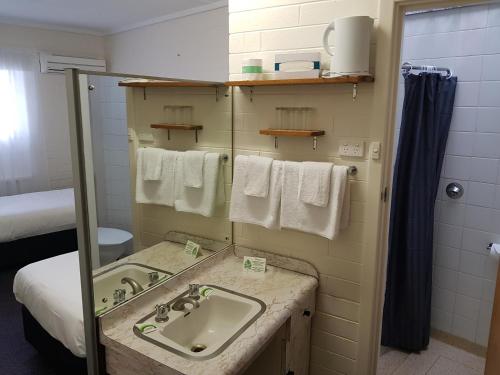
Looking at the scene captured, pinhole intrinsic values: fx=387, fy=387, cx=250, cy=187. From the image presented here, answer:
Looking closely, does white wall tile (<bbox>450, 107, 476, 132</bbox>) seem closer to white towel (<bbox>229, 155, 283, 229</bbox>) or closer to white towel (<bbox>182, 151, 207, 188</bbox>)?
white towel (<bbox>229, 155, 283, 229</bbox>)

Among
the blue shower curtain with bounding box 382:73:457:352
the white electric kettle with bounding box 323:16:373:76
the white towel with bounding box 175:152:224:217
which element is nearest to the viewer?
the white electric kettle with bounding box 323:16:373:76

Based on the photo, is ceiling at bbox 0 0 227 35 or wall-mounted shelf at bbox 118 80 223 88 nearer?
wall-mounted shelf at bbox 118 80 223 88

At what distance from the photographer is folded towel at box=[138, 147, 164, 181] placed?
174 cm

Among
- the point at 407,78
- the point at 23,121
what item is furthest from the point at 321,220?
the point at 23,121

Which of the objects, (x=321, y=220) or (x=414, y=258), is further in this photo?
(x=414, y=258)

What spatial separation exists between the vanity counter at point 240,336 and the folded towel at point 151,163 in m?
0.49

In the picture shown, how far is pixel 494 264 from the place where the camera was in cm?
236

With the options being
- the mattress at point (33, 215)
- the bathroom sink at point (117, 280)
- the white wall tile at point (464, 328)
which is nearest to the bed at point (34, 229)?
the mattress at point (33, 215)

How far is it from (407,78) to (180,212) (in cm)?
154

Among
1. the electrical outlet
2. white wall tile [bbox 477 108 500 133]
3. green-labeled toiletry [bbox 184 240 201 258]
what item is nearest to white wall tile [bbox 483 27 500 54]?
white wall tile [bbox 477 108 500 133]

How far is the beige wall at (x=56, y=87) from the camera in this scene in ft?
13.9

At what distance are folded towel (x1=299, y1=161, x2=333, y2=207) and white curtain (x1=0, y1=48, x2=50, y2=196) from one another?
3723mm

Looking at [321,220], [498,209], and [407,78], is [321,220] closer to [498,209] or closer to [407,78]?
[407,78]

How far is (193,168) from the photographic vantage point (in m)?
1.97
